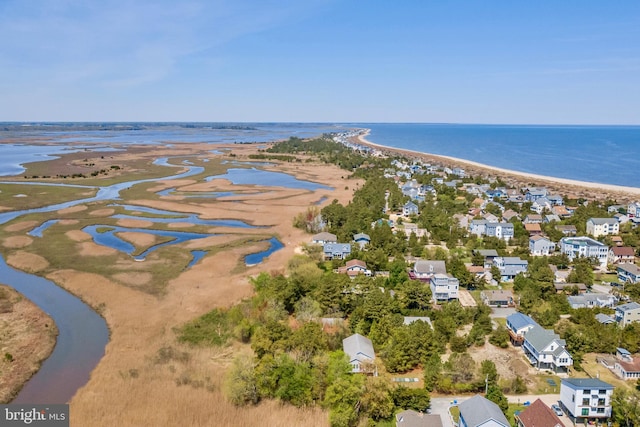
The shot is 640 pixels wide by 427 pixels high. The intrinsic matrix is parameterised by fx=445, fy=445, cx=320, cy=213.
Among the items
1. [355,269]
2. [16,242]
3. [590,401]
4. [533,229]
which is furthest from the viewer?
[533,229]

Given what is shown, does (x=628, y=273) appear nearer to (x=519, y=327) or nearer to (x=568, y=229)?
(x=568, y=229)

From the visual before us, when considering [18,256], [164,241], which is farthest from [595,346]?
[18,256]

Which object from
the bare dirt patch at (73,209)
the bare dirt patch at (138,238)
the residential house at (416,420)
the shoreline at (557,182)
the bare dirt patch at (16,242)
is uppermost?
the bare dirt patch at (73,209)

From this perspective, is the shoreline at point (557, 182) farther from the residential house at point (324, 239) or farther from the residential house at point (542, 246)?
the residential house at point (324, 239)

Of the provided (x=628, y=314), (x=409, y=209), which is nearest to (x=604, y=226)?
(x=409, y=209)

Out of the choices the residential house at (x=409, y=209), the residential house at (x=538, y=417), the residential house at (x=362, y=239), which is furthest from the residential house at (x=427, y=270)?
the residential house at (x=409, y=209)

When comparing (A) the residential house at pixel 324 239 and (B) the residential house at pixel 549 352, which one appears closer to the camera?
(B) the residential house at pixel 549 352
